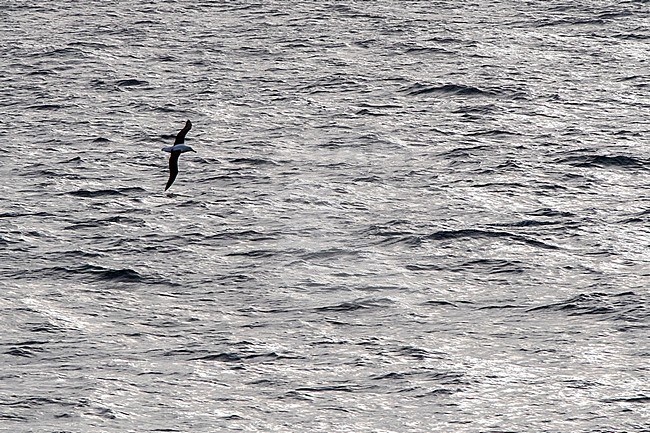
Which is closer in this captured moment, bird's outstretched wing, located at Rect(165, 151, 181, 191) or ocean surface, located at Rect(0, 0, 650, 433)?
bird's outstretched wing, located at Rect(165, 151, 181, 191)

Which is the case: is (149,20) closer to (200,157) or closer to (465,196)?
(200,157)

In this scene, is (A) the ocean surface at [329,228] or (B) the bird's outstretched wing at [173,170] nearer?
(B) the bird's outstretched wing at [173,170]

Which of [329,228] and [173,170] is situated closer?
[173,170]

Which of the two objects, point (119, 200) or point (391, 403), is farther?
point (119, 200)

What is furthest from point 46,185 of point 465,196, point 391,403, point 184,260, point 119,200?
point 391,403

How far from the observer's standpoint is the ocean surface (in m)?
53.8

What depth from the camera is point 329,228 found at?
6575cm

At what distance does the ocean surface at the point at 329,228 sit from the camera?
5381 centimetres

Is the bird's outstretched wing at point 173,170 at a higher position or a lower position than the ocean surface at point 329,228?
higher

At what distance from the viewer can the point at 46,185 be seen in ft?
233

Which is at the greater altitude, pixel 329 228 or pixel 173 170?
pixel 173 170

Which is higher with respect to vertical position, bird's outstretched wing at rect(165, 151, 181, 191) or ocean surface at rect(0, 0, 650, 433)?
bird's outstretched wing at rect(165, 151, 181, 191)

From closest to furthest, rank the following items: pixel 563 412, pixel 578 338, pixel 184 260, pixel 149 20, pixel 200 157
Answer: pixel 563 412 → pixel 578 338 → pixel 184 260 → pixel 200 157 → pixel 149 20

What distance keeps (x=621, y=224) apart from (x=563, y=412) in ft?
51.4
